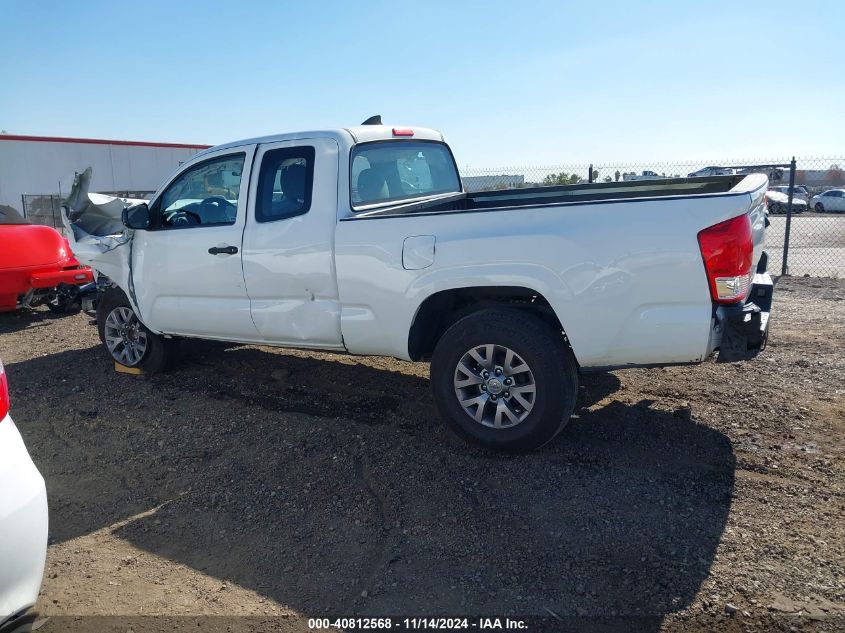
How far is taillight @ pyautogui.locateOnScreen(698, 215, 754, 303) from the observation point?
352 cm

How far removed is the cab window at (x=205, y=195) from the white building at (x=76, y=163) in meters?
16.0

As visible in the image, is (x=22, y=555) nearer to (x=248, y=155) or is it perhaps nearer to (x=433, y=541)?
(x=433, y=541)

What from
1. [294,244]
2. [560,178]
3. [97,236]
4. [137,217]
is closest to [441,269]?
[294,244]

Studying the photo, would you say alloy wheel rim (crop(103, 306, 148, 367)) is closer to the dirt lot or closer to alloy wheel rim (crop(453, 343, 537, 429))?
the dirt lot

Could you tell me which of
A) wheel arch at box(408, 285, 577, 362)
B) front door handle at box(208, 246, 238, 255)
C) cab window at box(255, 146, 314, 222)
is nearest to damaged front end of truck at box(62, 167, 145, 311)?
front door handle at box(208, 246, 238, 255)

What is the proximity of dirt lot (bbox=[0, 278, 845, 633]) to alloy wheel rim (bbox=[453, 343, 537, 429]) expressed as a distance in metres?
0.28

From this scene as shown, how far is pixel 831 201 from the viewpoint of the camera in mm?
28156

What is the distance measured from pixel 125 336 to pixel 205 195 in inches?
66.1

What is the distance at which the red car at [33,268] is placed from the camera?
810cm

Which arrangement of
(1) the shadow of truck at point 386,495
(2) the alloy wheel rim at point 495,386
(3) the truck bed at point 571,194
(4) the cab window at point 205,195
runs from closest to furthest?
(1) the shadow of truck at point 386,495
(2) the alloy wheel rim at point 495,386
(3) the truck bed at point 571,194
(4) the cab window at point 205,195

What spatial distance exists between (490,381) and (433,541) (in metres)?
1.12

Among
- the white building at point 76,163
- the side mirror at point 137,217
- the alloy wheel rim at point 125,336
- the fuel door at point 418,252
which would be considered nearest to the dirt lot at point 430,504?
the alloy wheel rim at point 125,336

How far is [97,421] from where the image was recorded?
17.3ft

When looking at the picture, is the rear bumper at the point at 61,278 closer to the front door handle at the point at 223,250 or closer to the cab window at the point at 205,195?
the cab window at the point at 205,195
